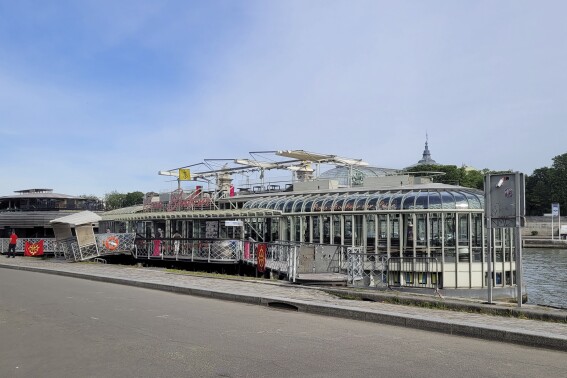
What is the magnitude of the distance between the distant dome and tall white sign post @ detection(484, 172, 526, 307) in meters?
26.0

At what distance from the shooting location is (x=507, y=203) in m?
11.3

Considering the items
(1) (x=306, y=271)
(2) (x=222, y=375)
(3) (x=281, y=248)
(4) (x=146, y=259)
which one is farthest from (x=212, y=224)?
(2) (x=222, y=375)

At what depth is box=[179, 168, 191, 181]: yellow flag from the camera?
144 feet

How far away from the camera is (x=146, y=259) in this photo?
2973cm

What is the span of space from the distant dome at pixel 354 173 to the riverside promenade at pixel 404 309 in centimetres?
2296

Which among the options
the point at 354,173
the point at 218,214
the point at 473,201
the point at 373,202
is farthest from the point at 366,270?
the point at 354,173

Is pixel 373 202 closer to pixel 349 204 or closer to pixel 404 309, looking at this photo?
pixel 349 204

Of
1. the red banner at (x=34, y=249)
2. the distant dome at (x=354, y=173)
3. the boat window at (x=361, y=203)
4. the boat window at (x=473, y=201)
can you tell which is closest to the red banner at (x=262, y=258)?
the boat window at (x=361, y=203)

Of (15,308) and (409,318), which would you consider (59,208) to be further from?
(409,318)

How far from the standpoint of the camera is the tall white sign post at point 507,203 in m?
11.1

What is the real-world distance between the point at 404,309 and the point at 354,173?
98.1 ft

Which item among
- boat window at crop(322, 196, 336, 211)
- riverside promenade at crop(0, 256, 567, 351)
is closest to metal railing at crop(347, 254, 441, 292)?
boat window at crop(322, 196, 336, 211)

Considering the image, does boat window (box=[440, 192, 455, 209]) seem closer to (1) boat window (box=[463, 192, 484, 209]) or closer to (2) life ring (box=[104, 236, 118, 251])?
(1) boat window (box=[463, 192, 484, 209])

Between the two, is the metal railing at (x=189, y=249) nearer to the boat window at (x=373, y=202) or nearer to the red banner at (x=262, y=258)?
the red banner at (x=262, y=258)
